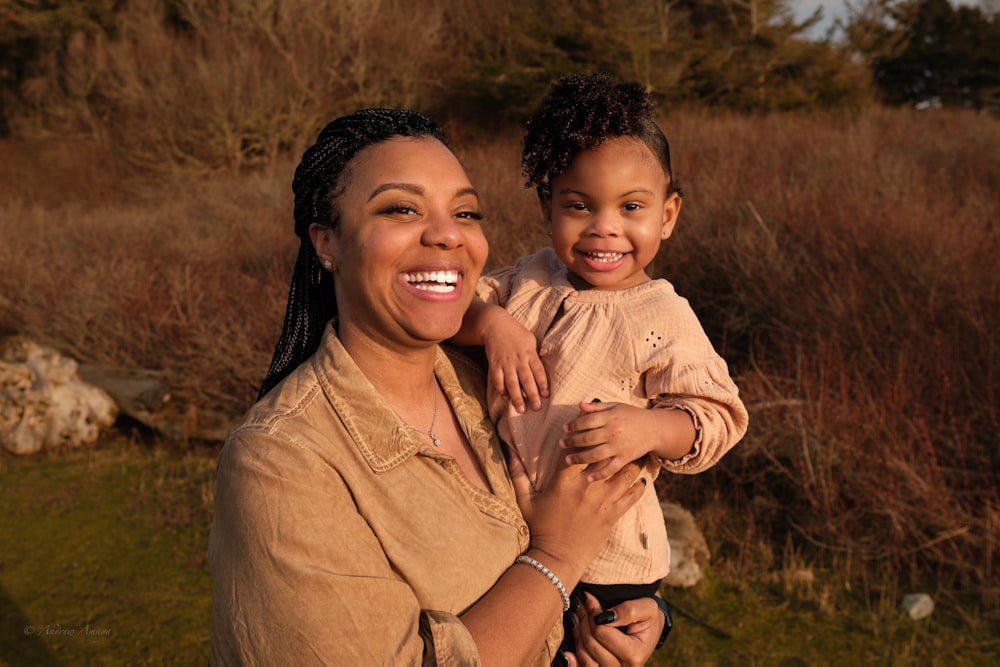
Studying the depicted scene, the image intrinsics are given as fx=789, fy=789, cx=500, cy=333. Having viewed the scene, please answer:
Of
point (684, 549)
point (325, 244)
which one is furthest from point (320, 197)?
point (684, 549)

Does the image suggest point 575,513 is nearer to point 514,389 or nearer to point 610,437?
point 610,437

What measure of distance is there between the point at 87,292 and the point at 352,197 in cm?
796

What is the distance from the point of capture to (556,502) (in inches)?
68.9

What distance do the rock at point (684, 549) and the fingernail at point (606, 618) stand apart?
300 cm

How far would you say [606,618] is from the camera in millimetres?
1831

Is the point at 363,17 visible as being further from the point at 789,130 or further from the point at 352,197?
the point at 352,197

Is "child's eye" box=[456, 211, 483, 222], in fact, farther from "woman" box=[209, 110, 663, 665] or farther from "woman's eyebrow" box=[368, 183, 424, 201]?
"woman's eyebrow" box=[368, 183, 424, 201]

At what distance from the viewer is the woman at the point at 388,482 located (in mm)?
1309

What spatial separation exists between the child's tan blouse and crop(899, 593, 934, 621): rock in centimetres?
319

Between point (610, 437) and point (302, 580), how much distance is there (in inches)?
27.5

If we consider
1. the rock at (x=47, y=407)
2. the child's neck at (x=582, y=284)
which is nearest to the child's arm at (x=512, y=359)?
the child's neck at (x=582, y=284)

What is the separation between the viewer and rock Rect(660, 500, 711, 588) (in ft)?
15.5

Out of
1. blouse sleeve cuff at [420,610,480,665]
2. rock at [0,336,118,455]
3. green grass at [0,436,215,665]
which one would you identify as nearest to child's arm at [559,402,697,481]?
blouse sleeve cuff at [420,610,480,665]

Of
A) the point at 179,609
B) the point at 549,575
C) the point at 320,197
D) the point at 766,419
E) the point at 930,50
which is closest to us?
the point at 549,575
